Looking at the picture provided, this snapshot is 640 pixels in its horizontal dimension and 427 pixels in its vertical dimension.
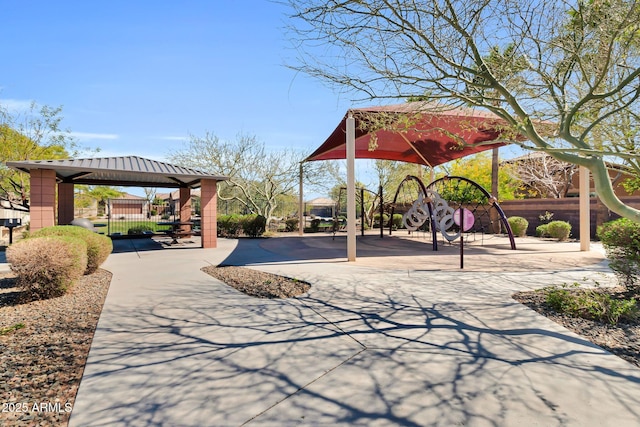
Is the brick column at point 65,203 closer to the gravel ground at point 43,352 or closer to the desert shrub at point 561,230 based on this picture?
the gravel ground at point 43,352

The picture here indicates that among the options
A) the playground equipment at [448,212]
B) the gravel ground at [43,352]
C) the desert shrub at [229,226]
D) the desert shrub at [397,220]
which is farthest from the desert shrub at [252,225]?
the gravel ground at [43,352]

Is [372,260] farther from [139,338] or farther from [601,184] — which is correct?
[139,338]

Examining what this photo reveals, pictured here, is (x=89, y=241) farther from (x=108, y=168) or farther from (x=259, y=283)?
(x=108, y=168)

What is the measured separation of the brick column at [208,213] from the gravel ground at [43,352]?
698 cm

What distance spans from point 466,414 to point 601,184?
3320mm

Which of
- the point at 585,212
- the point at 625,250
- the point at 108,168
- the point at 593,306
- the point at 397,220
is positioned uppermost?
the point at 108,168

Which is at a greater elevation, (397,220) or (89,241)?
(397,220)

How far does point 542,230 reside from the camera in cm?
1536

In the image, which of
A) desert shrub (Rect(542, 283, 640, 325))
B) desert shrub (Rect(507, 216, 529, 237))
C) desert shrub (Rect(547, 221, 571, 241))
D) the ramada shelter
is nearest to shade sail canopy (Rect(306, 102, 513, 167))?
desert shrub (Rect(542, 283, 640, 325))

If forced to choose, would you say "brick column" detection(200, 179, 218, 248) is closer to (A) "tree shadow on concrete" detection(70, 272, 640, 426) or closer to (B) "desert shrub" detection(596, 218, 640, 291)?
(A) "tree shadow on concrete" detection(70, 272, 640, 426)

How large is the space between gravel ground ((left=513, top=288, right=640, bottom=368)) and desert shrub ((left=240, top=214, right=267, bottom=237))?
14027mm

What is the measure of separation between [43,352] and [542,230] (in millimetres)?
17314

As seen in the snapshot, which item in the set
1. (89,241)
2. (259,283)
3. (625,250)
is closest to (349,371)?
(259,283)

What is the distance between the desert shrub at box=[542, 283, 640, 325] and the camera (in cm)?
407
